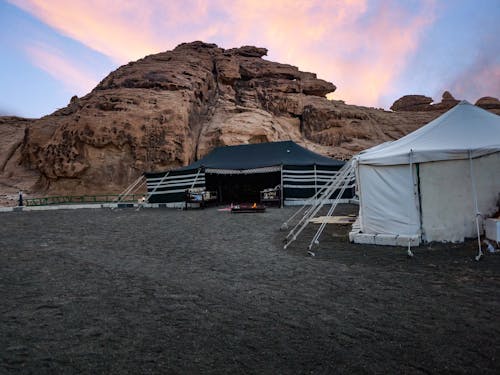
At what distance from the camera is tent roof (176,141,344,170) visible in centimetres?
1745

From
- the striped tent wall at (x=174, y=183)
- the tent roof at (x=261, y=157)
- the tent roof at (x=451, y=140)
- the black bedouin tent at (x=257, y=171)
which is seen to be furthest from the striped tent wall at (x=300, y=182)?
the tent roof at (x=451, y=140)

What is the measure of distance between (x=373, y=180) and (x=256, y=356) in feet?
18.2

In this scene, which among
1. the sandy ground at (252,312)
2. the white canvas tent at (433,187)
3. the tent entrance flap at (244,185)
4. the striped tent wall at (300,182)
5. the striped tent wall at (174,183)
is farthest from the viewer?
the tent entrance flap at (244,185)

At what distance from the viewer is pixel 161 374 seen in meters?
2.10

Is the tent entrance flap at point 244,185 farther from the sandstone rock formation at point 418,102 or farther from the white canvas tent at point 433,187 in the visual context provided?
the sandstone rock formation at point 418,102

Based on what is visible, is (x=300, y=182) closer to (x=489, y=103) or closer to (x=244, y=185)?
(x=244, y=185)

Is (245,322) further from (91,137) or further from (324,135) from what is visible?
(324,135)

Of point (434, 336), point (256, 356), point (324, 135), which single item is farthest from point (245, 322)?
point (324, 135)

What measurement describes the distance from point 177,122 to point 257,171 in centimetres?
1540

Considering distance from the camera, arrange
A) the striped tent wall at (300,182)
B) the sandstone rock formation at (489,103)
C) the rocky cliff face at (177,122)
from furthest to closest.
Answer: the sandstone rock formation at (489,103) → the rocky cliff face at (177,122) → the striped tent wall at (300,182)

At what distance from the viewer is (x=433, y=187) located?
249 inches

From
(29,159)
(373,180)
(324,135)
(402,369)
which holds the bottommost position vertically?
(402,369)

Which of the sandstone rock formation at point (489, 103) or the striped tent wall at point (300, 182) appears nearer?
the striped tent wall at point (300, 182)

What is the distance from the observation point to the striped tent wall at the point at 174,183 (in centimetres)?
1733
